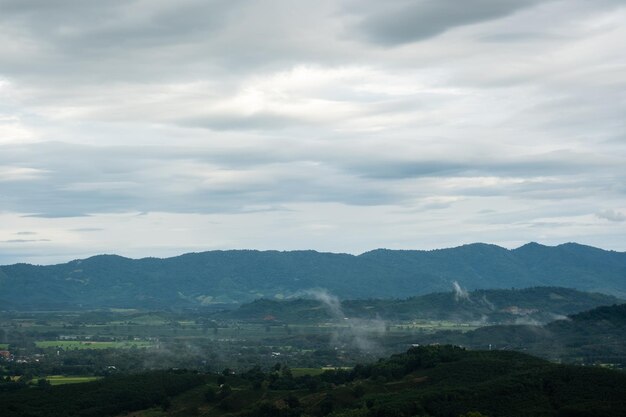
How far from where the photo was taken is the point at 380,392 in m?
153

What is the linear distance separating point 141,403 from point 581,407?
3259 inches

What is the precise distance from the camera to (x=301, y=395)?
156750 millimetres

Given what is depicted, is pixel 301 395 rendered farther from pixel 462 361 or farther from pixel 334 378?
pixel 462 361

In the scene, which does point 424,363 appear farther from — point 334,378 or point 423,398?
point 423,398

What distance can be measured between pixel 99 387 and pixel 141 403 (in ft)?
48.8

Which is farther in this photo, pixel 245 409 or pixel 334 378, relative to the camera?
pixel 334 378

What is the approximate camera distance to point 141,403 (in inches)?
6324

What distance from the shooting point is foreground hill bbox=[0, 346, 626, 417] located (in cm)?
13312

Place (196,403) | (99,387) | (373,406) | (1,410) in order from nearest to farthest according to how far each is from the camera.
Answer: (373,406) < (1,410) < (196,403) < (99,387)

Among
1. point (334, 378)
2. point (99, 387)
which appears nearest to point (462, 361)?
point (334, 378)

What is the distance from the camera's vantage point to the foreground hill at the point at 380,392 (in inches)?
5241

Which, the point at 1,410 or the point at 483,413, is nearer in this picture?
the point at 483,413

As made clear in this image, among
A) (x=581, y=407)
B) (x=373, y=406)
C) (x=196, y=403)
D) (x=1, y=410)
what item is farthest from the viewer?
(x=196, y=403)

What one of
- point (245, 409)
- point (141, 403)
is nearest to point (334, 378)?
point (245, 409)
